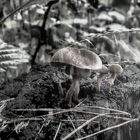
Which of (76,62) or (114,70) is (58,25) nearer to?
(114,70)

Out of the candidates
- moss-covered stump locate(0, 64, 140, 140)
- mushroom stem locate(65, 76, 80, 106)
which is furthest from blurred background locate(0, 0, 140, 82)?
mushroom stem locate(65, 76, 80, 106)

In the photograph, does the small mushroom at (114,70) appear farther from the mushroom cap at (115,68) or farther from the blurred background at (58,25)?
the blurred background at (58,25)

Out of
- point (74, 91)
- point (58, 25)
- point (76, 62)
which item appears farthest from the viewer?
point (58, 25)

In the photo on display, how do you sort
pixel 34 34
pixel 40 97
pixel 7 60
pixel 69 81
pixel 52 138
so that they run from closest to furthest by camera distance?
pixel 52 138 < pixel 40 97 < pixel 69 81 < pixel 7 60 < pixel 34 34

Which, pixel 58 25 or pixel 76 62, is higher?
pixel 76 62

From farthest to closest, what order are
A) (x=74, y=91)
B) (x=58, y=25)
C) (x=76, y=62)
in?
(x=58, y=25) < (x=74, y=91) < (x=76, y=62)

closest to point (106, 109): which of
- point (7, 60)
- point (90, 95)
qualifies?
point (90, 95)

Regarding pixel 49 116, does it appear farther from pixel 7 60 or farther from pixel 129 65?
pixel 129 65

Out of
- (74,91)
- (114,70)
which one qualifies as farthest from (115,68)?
(74,91)

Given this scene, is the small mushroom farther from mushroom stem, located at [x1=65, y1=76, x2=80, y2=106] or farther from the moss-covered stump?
mushroom stem, located at [x1=65, y1=76, x2=80, y2=106]
